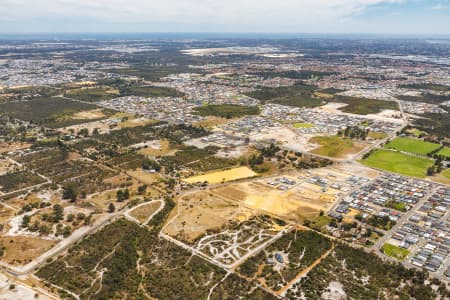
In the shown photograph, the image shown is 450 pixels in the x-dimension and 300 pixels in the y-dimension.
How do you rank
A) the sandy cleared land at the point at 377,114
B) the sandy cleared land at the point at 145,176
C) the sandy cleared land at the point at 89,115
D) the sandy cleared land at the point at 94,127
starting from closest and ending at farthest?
the sandy cleared land at the point at 145,176
the sandy cleared land at the point at 94,127
the sandy cleared land at the point at 377,114
the sandy cleared land at the point at 89,115

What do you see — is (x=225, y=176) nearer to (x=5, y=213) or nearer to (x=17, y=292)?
(x=5, y=213)

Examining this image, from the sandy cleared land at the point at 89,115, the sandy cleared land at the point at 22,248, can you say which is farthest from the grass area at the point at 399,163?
the sandy cleared land at the point at 89,115

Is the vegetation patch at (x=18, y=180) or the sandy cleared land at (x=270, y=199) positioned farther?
the vegetation patch at (x=18, y=180)

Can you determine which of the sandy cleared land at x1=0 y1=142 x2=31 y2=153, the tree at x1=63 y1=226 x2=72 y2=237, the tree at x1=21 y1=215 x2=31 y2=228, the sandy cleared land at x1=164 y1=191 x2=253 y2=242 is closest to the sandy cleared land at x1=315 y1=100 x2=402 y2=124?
the sandy cleared land at x1=164 y1=191 x2=253 y2=242

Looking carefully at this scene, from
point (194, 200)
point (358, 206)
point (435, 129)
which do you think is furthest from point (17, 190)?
point (435, 129)

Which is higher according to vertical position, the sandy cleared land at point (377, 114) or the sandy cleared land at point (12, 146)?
the sandy cleared land at point (12, 146)

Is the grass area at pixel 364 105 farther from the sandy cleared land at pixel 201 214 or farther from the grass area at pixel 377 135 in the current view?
the sandy cleared land at pixel 201 214
